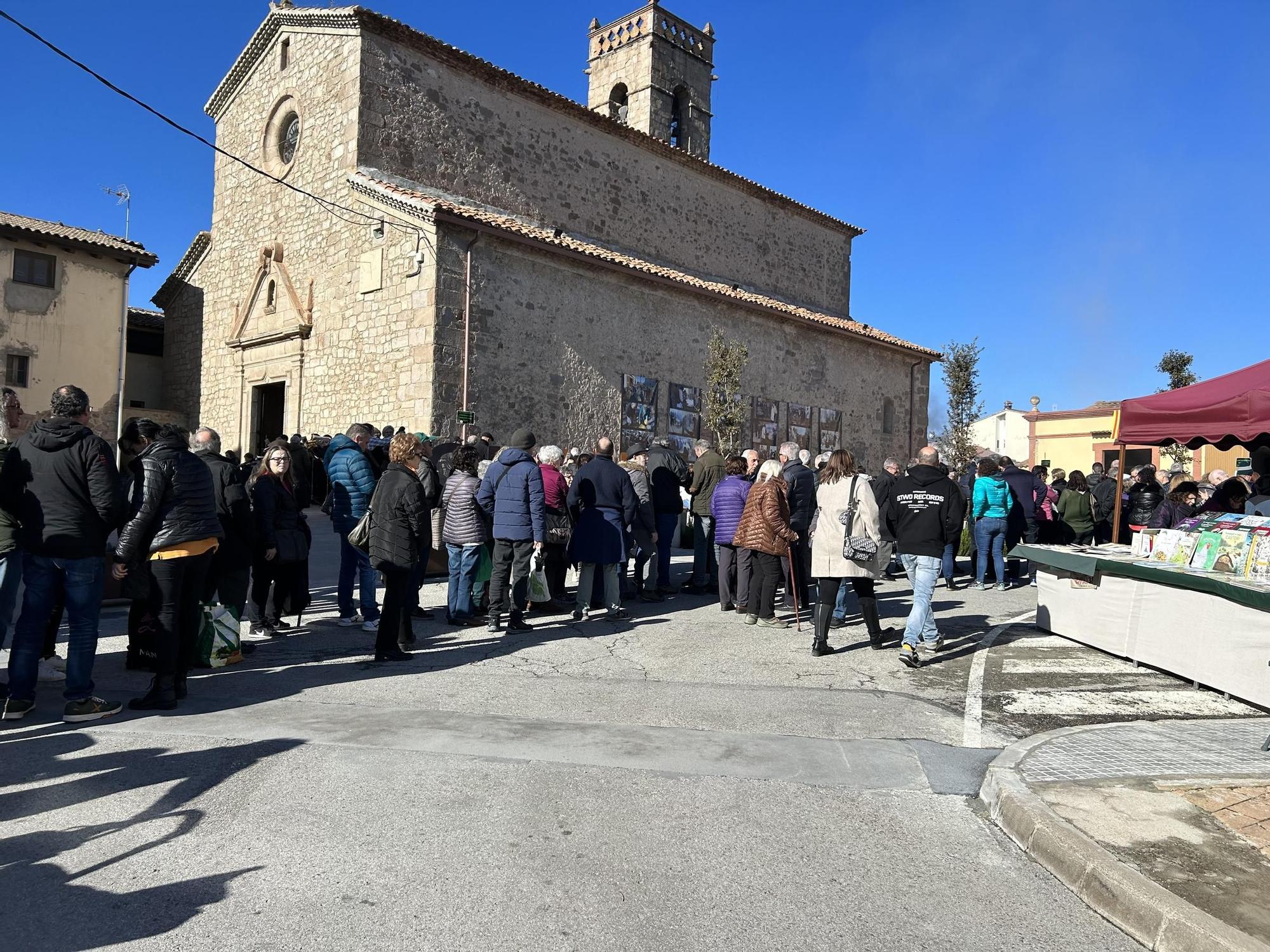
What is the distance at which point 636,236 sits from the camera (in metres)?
23.0

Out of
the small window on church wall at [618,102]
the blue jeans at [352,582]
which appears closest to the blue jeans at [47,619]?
the blue jeans at [352,582]

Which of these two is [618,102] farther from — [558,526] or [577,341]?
[558,526]

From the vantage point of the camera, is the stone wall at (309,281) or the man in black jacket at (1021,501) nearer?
the man in black jacket at (1021,501)

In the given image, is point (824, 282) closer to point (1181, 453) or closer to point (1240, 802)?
point (1181, 453)

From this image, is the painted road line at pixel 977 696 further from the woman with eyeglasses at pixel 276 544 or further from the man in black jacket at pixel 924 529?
the woman with eyeglasses at pixel 276 544

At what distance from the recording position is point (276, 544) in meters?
7.22

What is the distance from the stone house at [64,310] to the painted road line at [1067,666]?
2131 cm

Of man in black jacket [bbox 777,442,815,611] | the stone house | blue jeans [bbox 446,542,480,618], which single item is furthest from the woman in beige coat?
the stone house

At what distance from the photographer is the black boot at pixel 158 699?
5.29m

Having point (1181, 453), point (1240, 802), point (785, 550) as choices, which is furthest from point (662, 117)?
point (1240, 802)

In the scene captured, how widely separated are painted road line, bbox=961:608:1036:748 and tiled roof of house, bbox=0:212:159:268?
72.1 ft

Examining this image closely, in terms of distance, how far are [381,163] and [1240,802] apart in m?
17.8

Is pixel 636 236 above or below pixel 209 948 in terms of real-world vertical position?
above

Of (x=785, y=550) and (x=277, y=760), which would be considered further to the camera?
(x=785, y=550)
